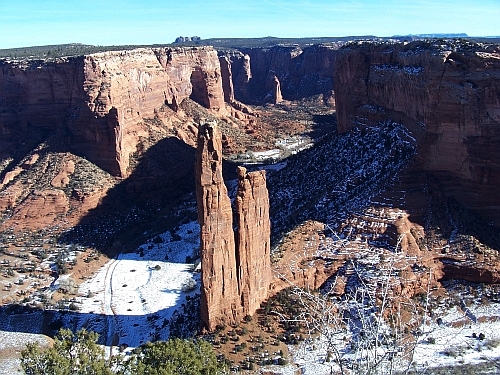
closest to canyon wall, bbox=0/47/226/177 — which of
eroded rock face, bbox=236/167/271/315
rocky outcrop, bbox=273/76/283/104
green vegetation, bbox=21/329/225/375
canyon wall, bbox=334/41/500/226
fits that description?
eroded rock face, bbox=236/167/271/315

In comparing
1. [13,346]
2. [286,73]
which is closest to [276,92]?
[286,73]

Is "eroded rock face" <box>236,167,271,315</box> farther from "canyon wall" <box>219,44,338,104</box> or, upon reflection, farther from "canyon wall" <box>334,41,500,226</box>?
"canyon wall" <box>219,44,338,104</box>

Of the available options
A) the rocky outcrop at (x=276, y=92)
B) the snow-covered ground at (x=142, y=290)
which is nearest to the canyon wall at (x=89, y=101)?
the snow-covered ground at (x=142, y=290)

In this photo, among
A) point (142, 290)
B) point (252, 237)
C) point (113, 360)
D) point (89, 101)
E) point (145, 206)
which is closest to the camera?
point (113, 360)

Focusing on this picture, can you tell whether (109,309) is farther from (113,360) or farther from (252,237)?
(113,360)

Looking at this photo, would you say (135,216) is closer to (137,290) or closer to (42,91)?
(137,290)
